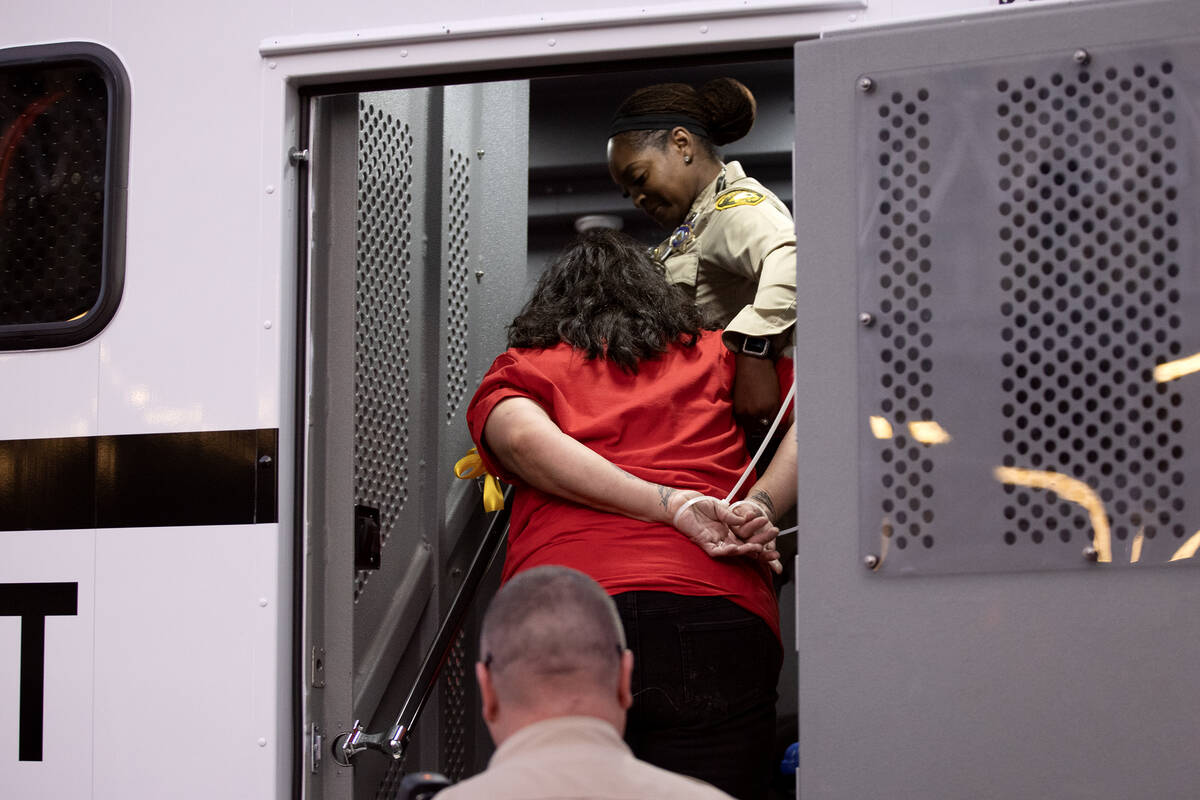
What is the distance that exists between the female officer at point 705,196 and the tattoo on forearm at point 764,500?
189 millimetres

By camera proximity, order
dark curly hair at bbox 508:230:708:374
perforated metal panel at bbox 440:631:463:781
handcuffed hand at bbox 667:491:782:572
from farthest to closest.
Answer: perforated metal panel at bbox 440:631:463:781 < dark curly hair at bbox 508:230:708:374 < handcuffed hand at bbox 667:491:782:572

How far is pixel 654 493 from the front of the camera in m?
2.50

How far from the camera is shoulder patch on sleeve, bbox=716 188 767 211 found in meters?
2.96

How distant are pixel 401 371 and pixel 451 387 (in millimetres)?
299

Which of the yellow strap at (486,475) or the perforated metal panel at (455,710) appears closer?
the yellow strap at (486,475)

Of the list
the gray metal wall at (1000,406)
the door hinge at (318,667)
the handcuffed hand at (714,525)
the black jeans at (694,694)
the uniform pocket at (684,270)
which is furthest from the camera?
the uniform pocket at (684,270)

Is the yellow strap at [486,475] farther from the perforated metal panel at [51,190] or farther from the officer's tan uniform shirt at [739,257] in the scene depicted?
the perforated metal panel at [51,190]

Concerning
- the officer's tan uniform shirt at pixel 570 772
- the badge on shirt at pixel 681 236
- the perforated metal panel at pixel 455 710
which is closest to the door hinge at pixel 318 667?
the perforated metal panel at pixel 455 710

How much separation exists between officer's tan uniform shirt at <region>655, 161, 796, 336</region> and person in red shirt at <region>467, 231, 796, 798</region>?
168 millimetres

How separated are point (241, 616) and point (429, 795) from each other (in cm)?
105

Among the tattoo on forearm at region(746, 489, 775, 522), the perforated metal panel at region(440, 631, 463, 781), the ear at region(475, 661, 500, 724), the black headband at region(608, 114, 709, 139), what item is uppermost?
the black headband at region(608, 114, 709, 139)

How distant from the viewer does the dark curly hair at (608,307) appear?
2.70 metres

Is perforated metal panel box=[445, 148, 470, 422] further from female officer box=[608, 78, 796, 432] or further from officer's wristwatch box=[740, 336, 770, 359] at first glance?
officer's wristwatch box=[740, 336, 770, 359]

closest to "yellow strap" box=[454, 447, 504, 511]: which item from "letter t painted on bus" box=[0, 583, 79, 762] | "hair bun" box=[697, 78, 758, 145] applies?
"letter t painted on bus" box=[0, 583, 79, 762]
